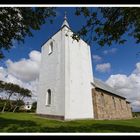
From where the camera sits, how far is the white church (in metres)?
17.1

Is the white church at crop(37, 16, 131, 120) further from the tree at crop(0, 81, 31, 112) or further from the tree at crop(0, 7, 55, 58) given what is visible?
the tree at crop(0, 81, 31, 112)

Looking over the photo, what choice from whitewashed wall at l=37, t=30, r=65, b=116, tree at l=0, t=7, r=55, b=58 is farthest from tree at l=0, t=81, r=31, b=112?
tree at l=0, t=7, r=55, b=58

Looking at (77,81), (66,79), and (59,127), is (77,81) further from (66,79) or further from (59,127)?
(59,127)

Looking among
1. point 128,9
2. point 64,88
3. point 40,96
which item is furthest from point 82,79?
point 128,9

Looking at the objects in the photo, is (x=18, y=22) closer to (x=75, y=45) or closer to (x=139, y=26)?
(x=139, y=26)

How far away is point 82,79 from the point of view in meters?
19.8

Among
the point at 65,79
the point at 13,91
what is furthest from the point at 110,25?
the point at 13,91

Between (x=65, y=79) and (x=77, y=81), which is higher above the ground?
(x=77, y=81)

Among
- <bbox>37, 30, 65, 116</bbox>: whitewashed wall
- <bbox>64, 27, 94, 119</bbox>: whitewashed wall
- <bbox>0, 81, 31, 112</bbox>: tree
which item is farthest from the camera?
<bbox>0, 81, 31, 112</bbox>: tree

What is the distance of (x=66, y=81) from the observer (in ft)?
56.2

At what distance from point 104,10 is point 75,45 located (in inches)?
494

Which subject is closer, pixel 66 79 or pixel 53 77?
pixel 66 79

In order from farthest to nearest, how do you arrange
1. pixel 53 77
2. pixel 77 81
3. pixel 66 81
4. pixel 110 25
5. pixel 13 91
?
1. pixel 13 91
2. pixel 53 77
3. pixel 77 81
4. pixel 66 81
5. pixel 110 25

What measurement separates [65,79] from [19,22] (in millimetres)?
8742
